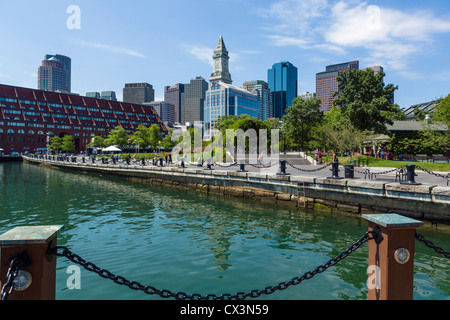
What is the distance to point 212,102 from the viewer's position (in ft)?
617

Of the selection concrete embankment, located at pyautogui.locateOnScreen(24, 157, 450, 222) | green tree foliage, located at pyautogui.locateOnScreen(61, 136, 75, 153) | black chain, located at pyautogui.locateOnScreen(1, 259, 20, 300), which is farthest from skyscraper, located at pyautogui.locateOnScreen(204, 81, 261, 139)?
black chain, located at pyautogui.locateOnScreen(1, 259, 20, 300)

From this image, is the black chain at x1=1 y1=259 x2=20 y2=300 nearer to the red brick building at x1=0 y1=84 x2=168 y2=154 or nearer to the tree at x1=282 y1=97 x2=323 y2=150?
the tree at x1=282 y1=97 x2=323 y2=150

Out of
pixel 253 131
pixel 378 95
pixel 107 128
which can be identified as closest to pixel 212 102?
pixel 107 128

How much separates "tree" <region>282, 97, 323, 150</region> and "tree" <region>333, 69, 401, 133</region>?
1628 centimetres

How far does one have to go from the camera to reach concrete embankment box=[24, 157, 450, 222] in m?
11.0

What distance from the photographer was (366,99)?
3884 cm

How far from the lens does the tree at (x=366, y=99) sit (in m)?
36.3

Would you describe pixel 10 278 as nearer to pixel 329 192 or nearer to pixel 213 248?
pixel 213 248

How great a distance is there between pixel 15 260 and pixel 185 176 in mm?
21673

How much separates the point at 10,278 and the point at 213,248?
21.5ft

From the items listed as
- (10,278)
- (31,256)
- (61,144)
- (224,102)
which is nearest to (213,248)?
(31,256)
